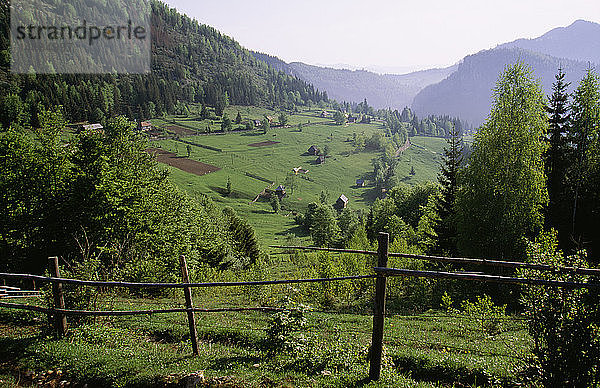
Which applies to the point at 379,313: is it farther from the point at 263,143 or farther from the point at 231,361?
the point at 263,143

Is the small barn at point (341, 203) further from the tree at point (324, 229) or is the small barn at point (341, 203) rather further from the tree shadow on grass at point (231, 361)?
the tree shadow on grass at point (231, 361)

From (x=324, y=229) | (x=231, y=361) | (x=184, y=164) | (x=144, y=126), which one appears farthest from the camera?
(x=144, y=126)

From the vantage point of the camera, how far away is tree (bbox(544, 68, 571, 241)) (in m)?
29.2

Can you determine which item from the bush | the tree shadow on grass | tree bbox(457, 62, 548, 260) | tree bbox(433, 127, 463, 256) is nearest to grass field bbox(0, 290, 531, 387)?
the tree shadow on grass

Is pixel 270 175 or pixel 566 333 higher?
pixel 566 333

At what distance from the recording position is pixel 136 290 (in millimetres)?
24828

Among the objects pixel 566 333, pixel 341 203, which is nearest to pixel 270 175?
pixel 341 203

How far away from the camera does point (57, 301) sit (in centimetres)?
1040

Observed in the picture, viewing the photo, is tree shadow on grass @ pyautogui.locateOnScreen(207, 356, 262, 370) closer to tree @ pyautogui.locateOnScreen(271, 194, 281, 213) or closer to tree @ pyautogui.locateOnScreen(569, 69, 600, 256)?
tree @ pyautogui.locateOnScreen(569, 69, 600, 256)

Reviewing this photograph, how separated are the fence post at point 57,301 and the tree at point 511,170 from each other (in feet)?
83.3

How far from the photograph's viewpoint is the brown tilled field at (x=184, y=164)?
452 feet

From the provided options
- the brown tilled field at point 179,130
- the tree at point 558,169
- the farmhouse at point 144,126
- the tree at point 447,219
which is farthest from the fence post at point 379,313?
the brown tilled field at point 179,130

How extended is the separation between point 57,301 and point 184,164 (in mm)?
140156

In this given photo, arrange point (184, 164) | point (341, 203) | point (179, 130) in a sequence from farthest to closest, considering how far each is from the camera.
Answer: point (179, 130) → point (184, 164) → point (341, 203)
